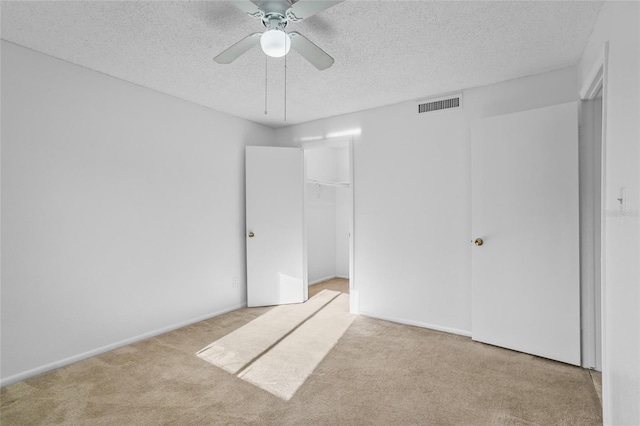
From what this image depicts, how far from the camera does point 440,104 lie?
11.4 feet

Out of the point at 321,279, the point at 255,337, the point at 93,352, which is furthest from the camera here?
the point at 321,279

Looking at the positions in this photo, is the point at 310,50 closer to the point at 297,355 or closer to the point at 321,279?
the point at 297,355

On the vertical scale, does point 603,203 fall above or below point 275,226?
above

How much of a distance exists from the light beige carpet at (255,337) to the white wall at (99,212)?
26.7 inches

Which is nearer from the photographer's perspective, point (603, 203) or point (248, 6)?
point (248, 6)

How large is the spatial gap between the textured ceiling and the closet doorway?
247 centimetres

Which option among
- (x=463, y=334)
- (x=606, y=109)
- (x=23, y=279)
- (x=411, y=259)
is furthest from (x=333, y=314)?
(x=606, y=109)

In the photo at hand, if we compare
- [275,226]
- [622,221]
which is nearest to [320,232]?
[275,226]

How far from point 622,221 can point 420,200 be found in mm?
2024

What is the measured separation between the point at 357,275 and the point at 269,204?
1452mm

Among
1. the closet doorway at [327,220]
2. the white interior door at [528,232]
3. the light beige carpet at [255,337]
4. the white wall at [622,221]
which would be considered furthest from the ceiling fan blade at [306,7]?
the closet doorway at [327,220]

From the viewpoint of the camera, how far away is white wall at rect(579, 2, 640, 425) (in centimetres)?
146

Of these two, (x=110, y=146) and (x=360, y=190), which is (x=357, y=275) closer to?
(x=360, y=190)

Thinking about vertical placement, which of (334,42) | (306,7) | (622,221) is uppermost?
(334,42)
